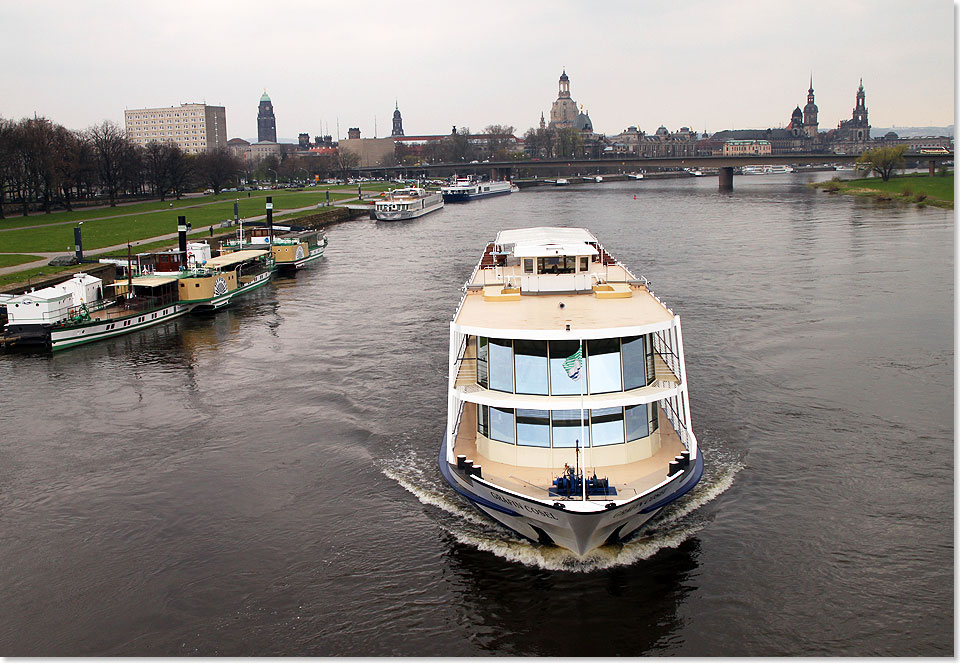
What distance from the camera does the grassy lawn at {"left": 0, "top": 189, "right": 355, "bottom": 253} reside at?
6275 centimetres

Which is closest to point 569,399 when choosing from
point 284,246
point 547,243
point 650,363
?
point 650,363

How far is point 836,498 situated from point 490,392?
9.32 m

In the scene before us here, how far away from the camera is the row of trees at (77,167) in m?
Answer: 85.6

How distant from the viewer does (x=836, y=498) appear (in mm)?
21938

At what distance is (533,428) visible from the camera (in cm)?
1984

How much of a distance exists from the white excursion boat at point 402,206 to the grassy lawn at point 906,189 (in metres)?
58.0

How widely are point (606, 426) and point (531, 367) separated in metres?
2.16

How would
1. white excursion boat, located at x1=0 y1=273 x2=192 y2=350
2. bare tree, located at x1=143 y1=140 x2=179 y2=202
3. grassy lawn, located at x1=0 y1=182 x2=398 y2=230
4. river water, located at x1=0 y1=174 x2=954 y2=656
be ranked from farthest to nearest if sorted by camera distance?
bare tree, located at x1=143 y1=140 x2=179 y2=202
grassy lawn, located at x1=0 y1=182 x2=398 y2=230
white excursion boat, located at x1=0 y1=273 x2=192 y2=350
river water, located at x1=0 y1=174 x2=954 y2=656

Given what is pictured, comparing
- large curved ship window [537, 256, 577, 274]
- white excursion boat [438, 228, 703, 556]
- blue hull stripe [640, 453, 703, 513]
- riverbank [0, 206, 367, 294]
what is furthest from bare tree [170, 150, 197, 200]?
blue hull stripe [640, 453, 703, 513]

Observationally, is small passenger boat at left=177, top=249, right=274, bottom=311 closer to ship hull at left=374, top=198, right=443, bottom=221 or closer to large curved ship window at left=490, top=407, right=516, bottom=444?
large curved ship window at left=490, top=407, right=516, bottom=444

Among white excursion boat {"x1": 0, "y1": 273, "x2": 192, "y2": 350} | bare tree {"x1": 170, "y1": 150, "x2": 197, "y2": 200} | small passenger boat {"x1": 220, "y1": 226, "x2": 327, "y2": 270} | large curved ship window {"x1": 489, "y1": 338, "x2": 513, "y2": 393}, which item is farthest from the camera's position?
bare tree {"x1": 170, "y1": 150, "x2": 197, "y2": 200}

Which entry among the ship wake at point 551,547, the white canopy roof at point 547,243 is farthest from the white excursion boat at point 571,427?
the white canopy roof at point 547,243

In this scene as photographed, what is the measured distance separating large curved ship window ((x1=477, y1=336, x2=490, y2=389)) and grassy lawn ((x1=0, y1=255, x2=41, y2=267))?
4239cm

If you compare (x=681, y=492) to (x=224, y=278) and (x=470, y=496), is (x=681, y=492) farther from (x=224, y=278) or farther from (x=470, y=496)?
(x=224, y=278)
